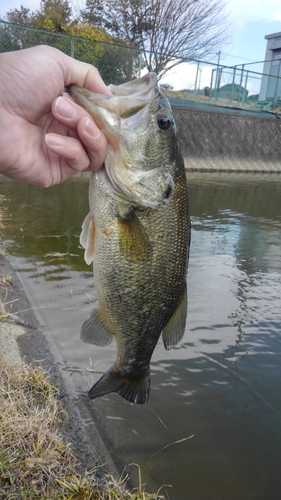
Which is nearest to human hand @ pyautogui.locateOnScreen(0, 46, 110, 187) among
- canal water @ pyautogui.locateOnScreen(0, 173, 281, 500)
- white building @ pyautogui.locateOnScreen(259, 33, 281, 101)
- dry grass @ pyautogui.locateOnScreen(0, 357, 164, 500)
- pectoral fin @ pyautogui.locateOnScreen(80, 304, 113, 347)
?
pectoral fin @ pyautogui.locateOnScreen(80, 304, 113, 347)

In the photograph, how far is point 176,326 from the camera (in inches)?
85.0

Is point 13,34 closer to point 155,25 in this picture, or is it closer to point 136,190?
point 155,25

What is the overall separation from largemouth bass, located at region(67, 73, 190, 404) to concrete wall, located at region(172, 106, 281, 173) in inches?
662

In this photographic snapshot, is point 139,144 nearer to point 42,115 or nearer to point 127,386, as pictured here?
point 42,115

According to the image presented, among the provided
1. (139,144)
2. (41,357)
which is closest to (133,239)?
(139,144)

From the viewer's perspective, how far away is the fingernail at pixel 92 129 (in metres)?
1.75

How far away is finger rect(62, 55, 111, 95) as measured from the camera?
1.92m

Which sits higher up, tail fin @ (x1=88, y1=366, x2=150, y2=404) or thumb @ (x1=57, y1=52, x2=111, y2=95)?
thumb @ (x1=57, y1=52, x2=111, y2=95)

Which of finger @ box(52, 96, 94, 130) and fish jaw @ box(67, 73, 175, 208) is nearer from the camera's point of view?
finger @ box(52, 96, 94, 130)

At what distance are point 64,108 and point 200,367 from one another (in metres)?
2.82

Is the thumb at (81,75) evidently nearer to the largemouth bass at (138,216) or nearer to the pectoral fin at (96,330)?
the largemouth bass at (138,216)

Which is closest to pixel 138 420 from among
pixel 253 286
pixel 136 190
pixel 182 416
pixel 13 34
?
pixel 182 416

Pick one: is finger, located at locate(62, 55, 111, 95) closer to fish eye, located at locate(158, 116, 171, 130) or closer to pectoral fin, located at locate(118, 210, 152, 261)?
fish eye, located at locate(158, 116, 171, 130)

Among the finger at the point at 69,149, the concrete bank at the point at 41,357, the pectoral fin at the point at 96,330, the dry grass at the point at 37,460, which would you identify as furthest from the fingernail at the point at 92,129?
the concrete bank at the point at 41,357
